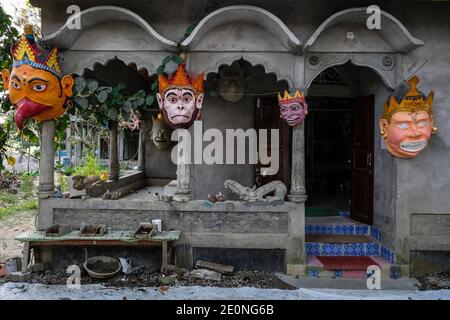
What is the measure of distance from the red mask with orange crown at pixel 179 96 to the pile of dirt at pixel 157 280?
7.85 ft

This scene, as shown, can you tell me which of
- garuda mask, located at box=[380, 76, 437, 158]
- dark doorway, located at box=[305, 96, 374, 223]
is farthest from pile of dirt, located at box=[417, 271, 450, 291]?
garuda mask, located at box=[380, 76, 437, 158]

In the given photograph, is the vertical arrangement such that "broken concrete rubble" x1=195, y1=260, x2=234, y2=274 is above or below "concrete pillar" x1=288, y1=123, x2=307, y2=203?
below

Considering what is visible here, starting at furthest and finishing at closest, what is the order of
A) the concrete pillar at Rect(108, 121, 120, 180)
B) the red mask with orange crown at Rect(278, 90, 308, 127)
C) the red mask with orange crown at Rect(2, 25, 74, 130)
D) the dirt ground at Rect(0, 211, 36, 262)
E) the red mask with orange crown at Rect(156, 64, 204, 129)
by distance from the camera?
the concrete pillar at Rect(108, 121, 120, 180), the dirt ground at Rect(0, 211, 36, 262), the red mask with orange crown at Rect(278, 90, 308, 127), the red mask with orange crown at Rect(156, 64, 204, 129), the red mask with orange crown at Rect(2, 25, 74, 130)

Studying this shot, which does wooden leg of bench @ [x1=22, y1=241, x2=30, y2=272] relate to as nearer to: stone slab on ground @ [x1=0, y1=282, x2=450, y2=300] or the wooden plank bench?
the wooden plank bench

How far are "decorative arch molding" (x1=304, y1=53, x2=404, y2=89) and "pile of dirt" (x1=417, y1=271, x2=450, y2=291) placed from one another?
124 inches

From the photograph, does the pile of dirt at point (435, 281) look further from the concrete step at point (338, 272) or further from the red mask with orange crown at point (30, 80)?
the red mask with orange crown at point (30, 80)

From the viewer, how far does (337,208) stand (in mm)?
8305

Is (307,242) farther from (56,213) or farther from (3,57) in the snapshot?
(3,57)

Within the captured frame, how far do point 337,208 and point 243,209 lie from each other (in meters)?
3.50

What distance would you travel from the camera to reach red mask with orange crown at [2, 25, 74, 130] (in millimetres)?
5234

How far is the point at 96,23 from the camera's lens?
570 centimetres

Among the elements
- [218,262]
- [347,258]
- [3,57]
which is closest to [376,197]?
[347,258]

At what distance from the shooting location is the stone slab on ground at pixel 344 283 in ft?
17.4

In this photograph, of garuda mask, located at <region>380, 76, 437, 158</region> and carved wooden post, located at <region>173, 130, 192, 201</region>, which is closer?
garuda mask, located at <region>380, 76, 437, 158</region>
